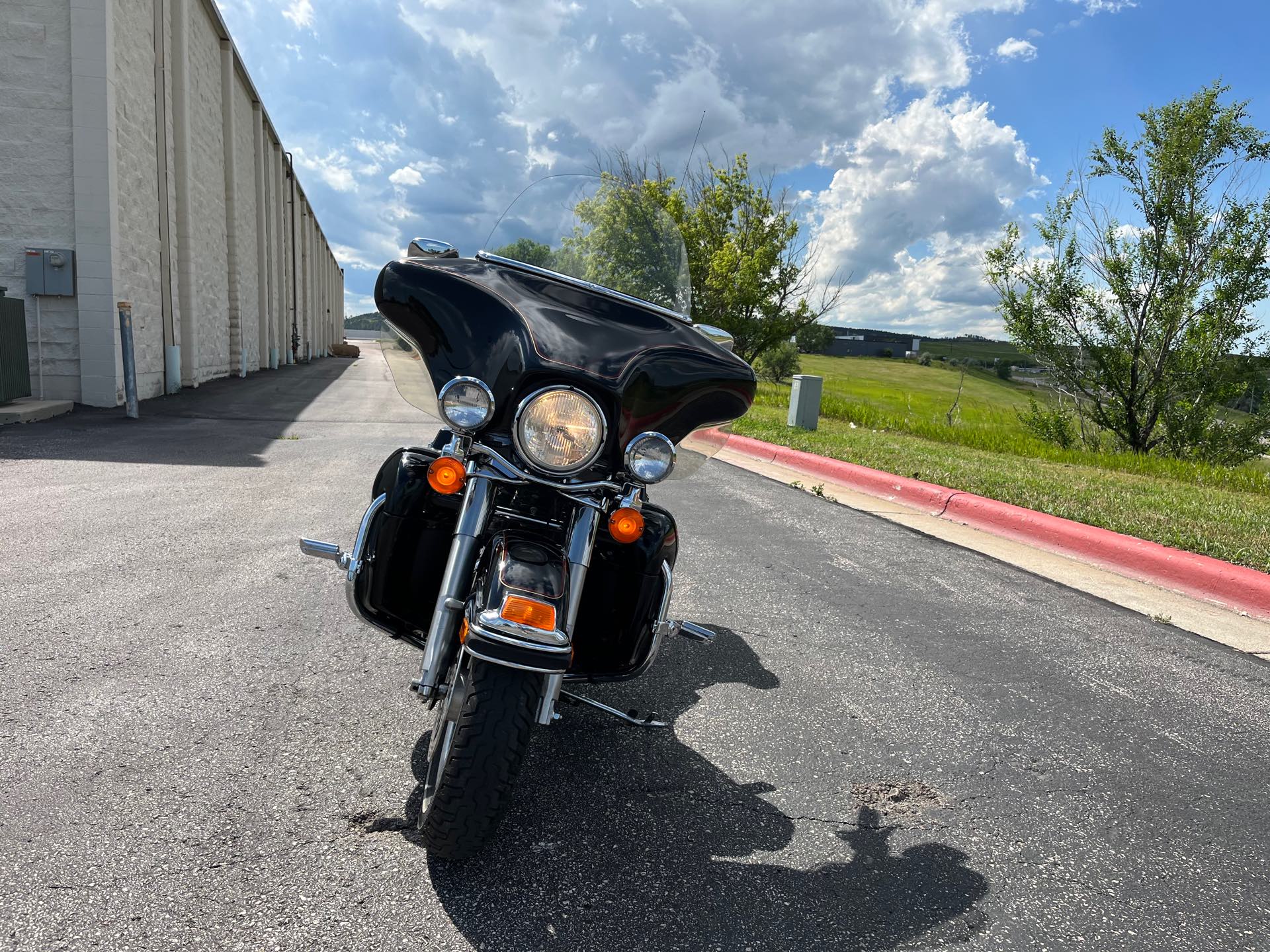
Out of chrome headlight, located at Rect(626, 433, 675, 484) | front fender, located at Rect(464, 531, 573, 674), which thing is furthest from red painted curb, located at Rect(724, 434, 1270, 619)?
front fender, located at Rect(464, 531, 573, 674)

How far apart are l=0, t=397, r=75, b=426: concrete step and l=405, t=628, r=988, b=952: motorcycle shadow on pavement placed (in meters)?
10.5

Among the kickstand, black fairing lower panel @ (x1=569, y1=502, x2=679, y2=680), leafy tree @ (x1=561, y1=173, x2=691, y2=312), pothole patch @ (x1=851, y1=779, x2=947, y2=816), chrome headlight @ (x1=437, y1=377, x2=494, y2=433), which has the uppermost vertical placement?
leafy tree @ (x1=561, y1=173, x2=691, y2=312)

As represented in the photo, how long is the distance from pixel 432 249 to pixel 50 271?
12735mm

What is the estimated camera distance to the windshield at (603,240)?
10.9 ft

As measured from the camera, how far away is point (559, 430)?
7.32 feet

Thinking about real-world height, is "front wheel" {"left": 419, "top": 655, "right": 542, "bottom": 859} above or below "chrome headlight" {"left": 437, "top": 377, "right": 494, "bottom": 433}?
below

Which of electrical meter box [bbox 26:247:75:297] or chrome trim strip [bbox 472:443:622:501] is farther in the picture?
electrical meter box [bbox 26:247:75:297]

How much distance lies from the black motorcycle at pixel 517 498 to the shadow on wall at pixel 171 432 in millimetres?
6304

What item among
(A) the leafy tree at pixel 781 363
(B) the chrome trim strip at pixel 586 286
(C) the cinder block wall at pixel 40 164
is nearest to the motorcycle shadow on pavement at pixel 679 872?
(B) the chrome trim strip at pixel 586 286

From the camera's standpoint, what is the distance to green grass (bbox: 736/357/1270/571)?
254 inches

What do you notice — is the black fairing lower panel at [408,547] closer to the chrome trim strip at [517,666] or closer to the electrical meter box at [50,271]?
the chrome trim strip at [517,666]

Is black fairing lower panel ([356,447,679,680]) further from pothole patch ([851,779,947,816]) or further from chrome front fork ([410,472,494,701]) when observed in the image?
pothole patch ([851,779,947,816])

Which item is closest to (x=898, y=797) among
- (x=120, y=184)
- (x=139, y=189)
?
(x=120, y=184)

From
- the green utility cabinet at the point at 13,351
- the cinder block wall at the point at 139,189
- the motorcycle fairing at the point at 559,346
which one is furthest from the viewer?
the cinder block wall at the point at 139,189
